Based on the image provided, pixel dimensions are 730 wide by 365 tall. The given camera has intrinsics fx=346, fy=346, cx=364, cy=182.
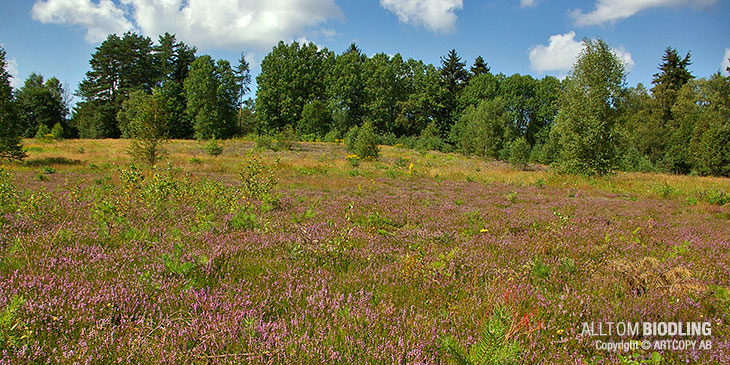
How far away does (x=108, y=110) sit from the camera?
6900 centimetres

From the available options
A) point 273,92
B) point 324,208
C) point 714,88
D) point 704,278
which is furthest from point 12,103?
point 714,88

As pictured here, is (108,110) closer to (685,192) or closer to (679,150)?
(685,192)

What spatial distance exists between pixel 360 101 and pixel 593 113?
52.8 meters

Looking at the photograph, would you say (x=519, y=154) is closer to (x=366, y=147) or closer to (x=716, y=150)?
(x=366, y=147)

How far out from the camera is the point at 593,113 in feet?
89.5

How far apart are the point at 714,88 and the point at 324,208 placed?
Answer: 7077cm

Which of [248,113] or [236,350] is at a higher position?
[248,113]

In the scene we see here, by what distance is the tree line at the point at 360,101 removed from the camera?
53.8m

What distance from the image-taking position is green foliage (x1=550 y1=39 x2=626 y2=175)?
26.6 m

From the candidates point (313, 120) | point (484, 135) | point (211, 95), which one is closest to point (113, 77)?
point (211, 95)

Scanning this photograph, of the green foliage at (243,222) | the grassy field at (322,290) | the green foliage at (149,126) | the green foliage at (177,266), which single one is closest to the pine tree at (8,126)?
the green foliage at (149,126)

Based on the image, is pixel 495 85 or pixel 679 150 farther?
pixel 495 85

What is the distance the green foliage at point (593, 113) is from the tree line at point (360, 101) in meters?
20.7

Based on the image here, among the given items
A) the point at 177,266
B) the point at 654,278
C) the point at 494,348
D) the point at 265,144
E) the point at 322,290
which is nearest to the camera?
the point at 494,348
